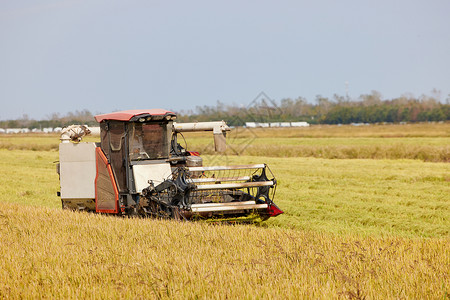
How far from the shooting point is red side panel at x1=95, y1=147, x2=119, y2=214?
36.0ft

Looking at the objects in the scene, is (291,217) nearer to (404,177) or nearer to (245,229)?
(245,229)

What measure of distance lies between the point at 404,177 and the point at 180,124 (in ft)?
31.1

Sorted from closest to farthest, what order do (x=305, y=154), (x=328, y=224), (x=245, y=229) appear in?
(x=245, y=229) → (x=328, y=224) → (x=305, y=154)

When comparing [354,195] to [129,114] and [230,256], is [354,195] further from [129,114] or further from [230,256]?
[230,256]

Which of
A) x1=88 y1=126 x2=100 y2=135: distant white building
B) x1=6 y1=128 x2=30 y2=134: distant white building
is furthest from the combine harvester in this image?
x1=6 y1=128 x2=30 y2=134: distant white building

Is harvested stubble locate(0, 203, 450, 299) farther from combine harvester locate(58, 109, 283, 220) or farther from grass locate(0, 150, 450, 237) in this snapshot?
grass locate(0, 150, 450, 237)

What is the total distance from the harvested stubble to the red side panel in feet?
5.62

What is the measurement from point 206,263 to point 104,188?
5263 millimetres

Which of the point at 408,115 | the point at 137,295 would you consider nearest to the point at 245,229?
the point at 137,295

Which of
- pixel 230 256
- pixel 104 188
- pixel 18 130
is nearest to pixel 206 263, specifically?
pixel 230 256

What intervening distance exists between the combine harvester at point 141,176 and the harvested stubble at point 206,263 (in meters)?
1.11

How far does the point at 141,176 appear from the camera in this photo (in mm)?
10984

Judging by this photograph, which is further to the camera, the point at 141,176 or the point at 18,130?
the point at 18,130

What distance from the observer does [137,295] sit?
5.33 metres
